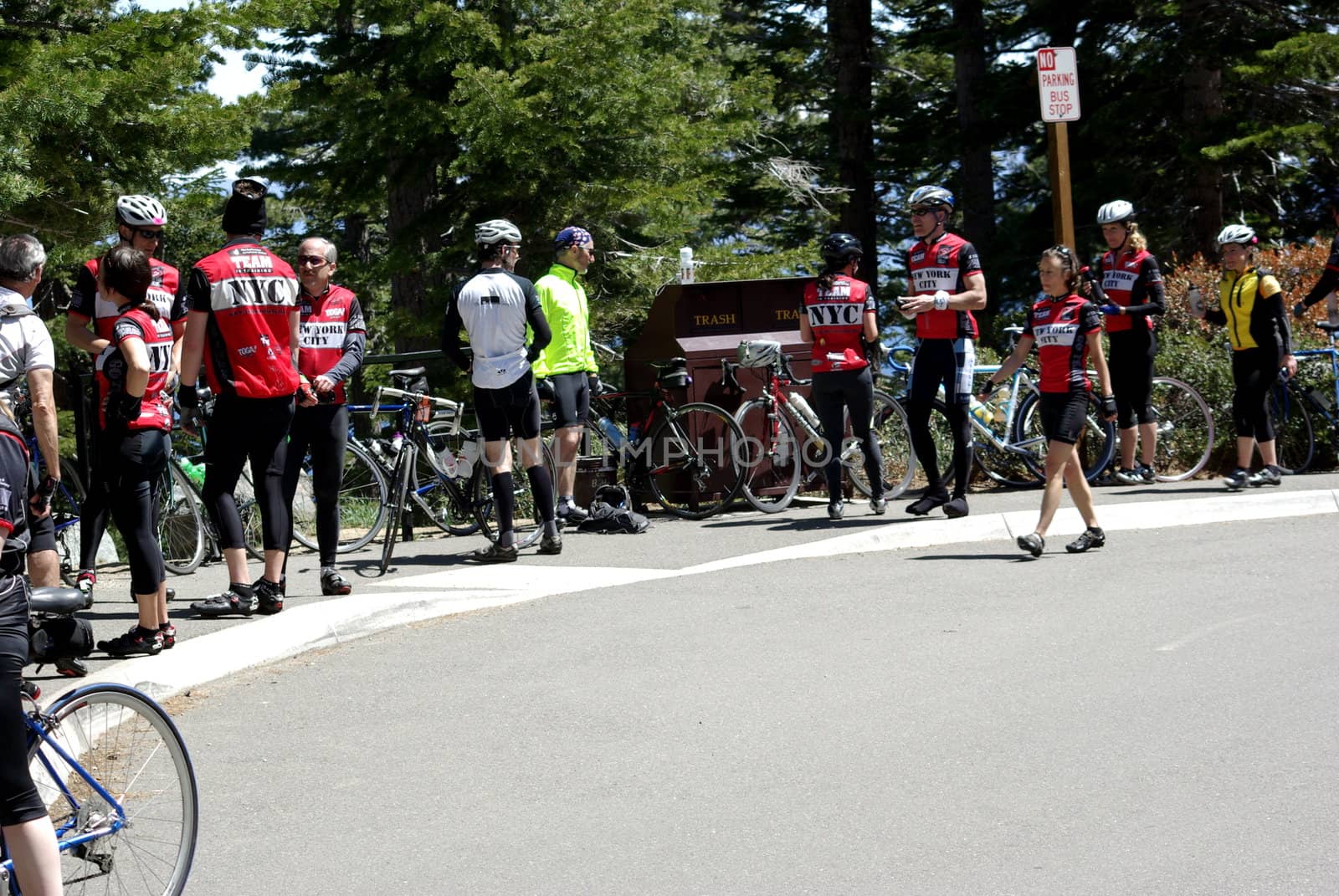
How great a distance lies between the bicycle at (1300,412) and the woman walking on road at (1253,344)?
2.82 ft

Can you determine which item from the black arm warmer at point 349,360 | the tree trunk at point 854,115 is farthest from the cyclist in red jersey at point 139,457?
the tree trunk at point 854,115

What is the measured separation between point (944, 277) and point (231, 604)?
562 cm

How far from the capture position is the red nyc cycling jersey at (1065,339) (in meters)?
9.53

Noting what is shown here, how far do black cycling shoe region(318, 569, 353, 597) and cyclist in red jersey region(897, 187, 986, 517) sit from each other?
4235mm

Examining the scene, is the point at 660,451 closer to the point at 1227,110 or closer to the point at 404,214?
the point at 404,214

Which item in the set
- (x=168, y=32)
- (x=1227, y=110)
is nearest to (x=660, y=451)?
(x=168, y=32)

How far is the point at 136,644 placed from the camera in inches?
284

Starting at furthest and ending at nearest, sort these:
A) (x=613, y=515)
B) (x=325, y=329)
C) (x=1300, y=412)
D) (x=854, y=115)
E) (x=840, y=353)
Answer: (x=854, y=115), (x=1300, y=412), (x=613, y=515), (x=840, y=353), (x=325, y=329)

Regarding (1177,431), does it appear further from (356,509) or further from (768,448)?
(356,509)

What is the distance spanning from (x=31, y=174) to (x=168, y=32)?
4.85ft

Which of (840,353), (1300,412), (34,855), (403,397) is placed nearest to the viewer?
(34,855)

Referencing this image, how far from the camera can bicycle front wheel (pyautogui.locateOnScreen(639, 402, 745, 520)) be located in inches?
461

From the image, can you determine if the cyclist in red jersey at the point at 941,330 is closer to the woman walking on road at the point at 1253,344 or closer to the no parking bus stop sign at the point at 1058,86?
the no parking bus stop sign at the point at 1058,86

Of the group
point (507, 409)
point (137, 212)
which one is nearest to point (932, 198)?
point (507, 409)
